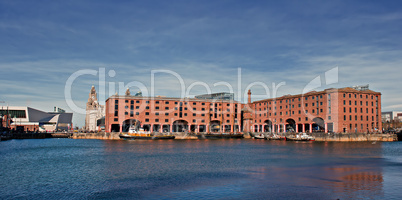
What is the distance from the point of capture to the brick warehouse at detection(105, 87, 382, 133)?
12212 cm

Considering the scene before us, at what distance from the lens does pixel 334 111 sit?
120438mm

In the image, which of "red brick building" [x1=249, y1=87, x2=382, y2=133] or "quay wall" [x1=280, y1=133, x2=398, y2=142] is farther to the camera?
"red brick building" [x1=249, y1=87, x2=382, y2=133]

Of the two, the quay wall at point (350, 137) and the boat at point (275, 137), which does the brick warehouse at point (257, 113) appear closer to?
the quay wall at point (350, 137)

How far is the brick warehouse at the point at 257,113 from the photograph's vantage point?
12212cm

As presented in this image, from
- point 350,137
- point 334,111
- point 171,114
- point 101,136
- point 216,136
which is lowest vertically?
point 101,136

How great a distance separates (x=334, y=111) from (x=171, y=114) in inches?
2614

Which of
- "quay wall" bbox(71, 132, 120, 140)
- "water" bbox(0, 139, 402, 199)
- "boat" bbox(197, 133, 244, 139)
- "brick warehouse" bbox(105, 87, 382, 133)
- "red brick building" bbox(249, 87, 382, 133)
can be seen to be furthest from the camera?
"boat" bbox(197, 133, 244, 139)

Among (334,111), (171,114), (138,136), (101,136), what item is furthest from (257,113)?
(101,136)

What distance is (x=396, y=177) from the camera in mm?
37438

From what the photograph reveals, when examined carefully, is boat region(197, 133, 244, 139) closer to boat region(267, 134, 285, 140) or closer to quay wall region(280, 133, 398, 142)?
boat region(267, 134, 285, 140)

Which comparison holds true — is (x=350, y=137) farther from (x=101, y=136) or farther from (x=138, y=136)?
(x=101, y=136)

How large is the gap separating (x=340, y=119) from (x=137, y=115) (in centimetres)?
7944

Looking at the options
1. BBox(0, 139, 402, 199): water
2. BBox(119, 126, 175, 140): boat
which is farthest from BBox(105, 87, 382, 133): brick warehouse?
BBox(0, 139, 402, 199): water

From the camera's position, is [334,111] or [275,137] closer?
[334,111]
